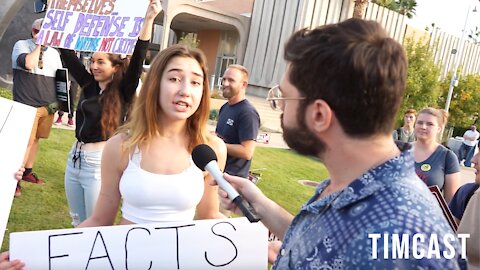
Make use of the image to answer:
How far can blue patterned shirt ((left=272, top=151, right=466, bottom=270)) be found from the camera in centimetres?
93

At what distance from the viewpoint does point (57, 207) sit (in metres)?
4.76

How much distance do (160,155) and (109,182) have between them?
11.8 inches

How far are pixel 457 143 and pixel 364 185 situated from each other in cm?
1964

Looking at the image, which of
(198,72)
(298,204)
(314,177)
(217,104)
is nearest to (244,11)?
(217,104)

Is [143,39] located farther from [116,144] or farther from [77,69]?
[116,144]

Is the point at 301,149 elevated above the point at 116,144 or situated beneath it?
elevated above

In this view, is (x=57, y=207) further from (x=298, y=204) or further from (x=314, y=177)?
(x=314, y=177)

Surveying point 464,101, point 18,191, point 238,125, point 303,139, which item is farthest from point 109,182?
point 464,101

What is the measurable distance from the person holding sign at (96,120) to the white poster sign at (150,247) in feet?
4.15

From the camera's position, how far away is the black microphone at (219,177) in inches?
56.4

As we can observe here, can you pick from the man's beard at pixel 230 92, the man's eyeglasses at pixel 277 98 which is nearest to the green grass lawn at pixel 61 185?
the man's beard at pixel 230 92

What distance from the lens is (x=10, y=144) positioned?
2.29 m

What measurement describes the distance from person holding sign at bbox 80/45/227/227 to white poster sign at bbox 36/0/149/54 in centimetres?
Result: 84

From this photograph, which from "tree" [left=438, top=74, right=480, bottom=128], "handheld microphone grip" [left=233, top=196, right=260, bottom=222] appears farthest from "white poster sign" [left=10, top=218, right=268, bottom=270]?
"tree" [left=438, top=74, right=480, bottom=128]
